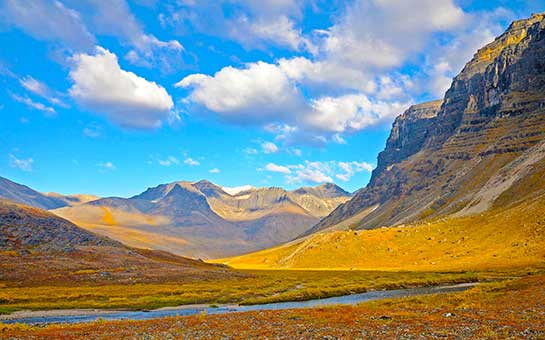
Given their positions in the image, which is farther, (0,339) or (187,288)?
(187,288)

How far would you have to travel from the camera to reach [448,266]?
125 metres

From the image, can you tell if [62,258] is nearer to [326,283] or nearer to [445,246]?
[326,283]

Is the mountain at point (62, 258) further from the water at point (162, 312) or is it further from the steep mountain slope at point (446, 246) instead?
the steep mountain slope at point (446, 246)

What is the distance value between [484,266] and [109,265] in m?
107

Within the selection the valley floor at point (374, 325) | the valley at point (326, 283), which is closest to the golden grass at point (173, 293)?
the valley at point (326, 283)

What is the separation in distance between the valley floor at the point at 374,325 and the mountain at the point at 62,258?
222 feet

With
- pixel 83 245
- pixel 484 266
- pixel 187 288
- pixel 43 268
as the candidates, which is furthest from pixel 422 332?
pixel 83 245

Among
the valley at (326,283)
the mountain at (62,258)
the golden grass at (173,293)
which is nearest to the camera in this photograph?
the valley at (326,283)

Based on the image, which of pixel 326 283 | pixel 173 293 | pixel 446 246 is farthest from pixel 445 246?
pixel 173 293

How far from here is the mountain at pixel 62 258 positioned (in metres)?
108

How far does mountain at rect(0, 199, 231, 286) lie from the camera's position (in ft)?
355

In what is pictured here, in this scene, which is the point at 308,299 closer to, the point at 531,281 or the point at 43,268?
the point at 531,281

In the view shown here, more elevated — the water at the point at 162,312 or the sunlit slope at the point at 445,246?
the sunlit slope at the point at 445,246

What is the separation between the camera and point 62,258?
13600 centimetres
